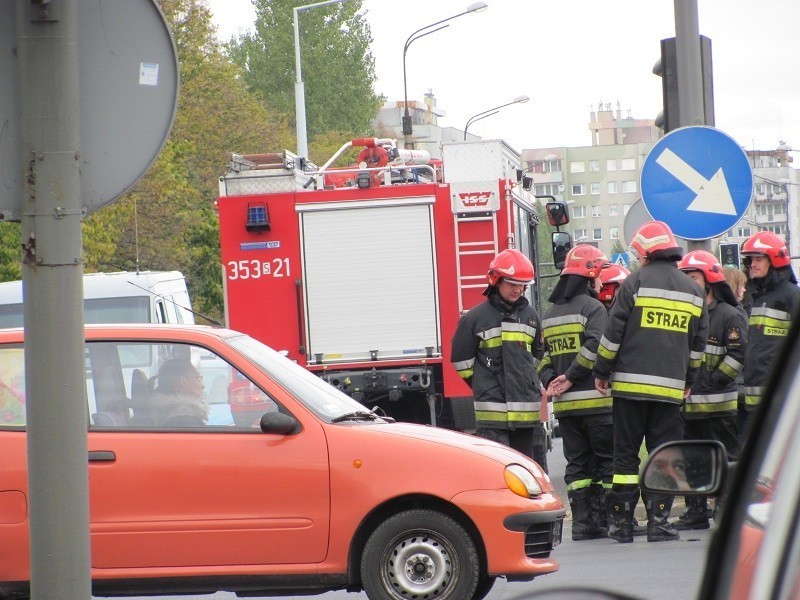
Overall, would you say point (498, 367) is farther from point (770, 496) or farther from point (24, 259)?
point (770, 496)

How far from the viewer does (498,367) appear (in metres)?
9.55

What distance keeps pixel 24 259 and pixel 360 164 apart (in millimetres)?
11721

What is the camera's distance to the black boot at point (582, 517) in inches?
370

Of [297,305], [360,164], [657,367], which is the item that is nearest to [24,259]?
[657,367]

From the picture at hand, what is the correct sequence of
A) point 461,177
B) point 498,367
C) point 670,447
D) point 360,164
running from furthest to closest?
point 360,164 < point 461,177 < point 498,367 < point 670,447

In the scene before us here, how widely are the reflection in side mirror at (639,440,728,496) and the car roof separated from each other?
446cm

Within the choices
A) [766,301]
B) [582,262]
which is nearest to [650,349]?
[582,262]

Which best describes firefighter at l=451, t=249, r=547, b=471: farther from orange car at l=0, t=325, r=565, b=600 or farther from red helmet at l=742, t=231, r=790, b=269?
orange car at l=0, t=325, r=565, b=600

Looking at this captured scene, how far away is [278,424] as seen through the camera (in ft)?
21.3

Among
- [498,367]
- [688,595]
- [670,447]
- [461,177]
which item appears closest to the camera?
[670,447]

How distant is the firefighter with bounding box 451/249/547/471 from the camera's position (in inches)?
370

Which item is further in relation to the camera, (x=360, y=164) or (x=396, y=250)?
(x=360, y=164)

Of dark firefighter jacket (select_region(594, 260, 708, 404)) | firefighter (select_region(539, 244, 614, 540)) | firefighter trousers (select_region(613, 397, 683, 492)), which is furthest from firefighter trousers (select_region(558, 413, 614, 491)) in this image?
dark firefighter jacket (select_region(594, 260, 708, 404))

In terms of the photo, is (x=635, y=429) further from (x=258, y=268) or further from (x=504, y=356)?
(x=258, y=268)
